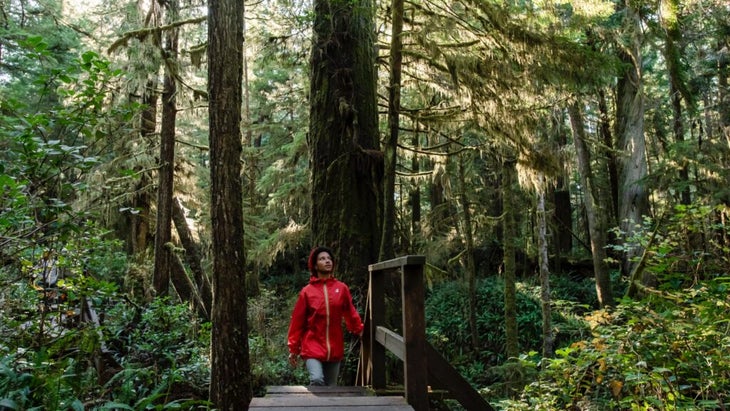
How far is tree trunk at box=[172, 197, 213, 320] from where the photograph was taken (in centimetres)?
1355

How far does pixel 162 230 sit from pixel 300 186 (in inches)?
135

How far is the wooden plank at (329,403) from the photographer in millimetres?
3711

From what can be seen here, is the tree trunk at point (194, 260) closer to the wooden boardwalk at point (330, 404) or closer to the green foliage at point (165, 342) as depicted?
the green foliage at point (165, 342)

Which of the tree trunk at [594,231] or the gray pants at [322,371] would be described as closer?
the gray pants at [322,371]

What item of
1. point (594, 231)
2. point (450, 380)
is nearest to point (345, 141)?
point (450, 380)

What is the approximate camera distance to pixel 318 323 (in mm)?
5422

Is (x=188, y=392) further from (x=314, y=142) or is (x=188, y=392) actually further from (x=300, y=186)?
(x=300, y=186)

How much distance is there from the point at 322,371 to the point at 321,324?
493 millimetres

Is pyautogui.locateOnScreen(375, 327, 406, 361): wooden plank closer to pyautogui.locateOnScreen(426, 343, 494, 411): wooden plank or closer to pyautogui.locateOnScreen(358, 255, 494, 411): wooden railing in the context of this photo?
pyautogui.locateOnScreen(358, 255, 494, 411): wooden railing

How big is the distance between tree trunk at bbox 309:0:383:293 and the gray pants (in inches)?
74.1

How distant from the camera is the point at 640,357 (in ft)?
15.7

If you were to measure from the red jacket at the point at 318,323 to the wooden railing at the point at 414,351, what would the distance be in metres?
0.40

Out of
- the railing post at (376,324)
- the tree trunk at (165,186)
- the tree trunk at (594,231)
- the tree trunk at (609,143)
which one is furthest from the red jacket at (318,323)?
the tree trunk at (609,143)

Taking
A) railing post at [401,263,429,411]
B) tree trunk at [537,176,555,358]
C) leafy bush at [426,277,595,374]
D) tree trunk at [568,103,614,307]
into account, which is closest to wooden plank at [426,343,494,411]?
railing post at [401,263,429,411]
